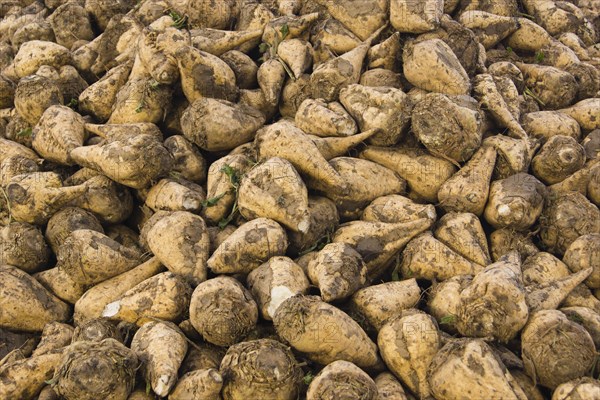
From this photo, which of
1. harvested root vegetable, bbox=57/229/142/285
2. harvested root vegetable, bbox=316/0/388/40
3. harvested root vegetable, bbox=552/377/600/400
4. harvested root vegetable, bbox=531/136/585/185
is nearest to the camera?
harvested root vegetable, bbox=552/377/600/400

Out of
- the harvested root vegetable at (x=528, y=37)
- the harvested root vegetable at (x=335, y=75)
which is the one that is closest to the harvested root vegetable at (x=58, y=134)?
the harvested root vegetable at (x=335, y=75)

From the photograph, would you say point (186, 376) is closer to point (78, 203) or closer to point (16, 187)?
point (78, 203)

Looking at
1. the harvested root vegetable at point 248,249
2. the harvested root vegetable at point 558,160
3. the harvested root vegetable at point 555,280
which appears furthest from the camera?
the harvested root vegetable at point 558,160

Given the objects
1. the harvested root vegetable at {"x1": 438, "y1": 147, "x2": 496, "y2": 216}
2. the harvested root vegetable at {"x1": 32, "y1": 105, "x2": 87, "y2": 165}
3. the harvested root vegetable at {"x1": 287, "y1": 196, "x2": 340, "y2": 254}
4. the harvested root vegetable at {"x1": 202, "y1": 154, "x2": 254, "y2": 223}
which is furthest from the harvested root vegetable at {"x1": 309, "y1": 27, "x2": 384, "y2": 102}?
the harvested root vegetable at {"x1": 32, "y1": 105, "x2": 87, "y2": 165}

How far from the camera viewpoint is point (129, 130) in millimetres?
4676

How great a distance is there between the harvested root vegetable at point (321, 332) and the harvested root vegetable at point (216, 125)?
1.51m

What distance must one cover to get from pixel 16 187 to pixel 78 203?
42 centimetres

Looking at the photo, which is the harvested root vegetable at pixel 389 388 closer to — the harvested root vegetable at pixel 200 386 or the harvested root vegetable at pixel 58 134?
the harvested root vegetable at pixel 200 386

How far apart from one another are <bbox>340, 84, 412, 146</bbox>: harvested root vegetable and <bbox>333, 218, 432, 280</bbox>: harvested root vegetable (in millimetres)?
674

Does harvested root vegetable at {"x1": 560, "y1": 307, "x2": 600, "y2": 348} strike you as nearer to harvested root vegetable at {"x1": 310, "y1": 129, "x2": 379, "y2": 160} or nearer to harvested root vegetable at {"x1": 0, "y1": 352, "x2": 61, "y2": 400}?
harvested root vegetable at {"x1": 310, "y1": 129, "x2": 379, "y2": 160}

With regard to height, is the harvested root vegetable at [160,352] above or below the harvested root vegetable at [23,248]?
above

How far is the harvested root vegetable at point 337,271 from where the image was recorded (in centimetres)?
363

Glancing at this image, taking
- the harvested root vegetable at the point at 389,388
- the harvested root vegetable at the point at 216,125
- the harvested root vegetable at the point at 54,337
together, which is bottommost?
the harvested root vegetable at the point at 54,337

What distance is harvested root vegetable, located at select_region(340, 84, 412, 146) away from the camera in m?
4.38
